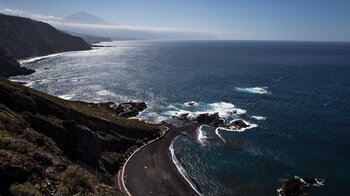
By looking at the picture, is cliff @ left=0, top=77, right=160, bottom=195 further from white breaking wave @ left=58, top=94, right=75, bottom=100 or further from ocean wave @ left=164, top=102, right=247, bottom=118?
white breaking wave @ left=58, top=94, right=75, bottom=100

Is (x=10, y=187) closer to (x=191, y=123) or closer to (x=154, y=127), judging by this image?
(x=154, y=127)

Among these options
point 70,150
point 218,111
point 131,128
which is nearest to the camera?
→ point 70,150

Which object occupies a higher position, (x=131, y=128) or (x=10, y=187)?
(x=10, y=187)

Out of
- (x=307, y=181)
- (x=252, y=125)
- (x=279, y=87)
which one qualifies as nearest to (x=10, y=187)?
(x=307, y=181)

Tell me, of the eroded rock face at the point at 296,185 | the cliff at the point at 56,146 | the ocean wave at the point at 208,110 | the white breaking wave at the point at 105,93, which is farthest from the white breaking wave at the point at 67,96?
the eroded rock face at the point at 296,185

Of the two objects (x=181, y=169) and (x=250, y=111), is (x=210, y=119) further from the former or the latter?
(x=181, y=169)

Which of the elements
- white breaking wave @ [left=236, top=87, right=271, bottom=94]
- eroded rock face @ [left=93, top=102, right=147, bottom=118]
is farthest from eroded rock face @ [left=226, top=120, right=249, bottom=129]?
white breaking wave @ [left=236, top=87, right=271, bottom=94]

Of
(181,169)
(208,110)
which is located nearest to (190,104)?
(208,110)
